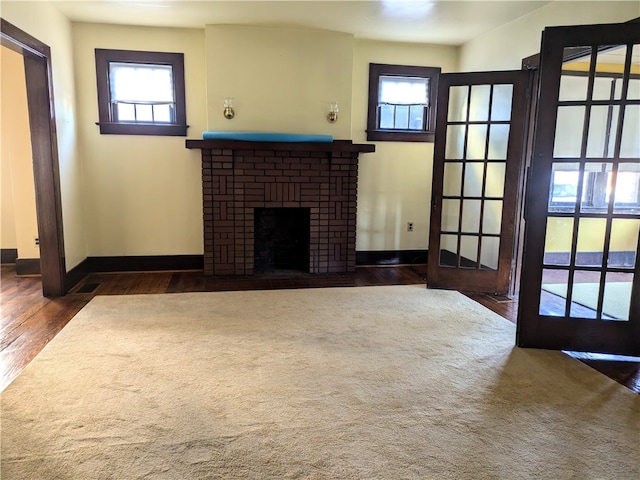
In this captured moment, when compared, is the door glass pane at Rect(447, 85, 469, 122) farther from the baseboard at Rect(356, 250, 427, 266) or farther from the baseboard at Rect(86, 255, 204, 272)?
the baseboard at Rect(86, 255, 204, 272)

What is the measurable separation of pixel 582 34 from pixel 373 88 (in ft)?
8.59

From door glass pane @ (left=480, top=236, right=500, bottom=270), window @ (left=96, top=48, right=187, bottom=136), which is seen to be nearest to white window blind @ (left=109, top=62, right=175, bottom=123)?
window @ (left=96, top=48, right=187, bottom=136)

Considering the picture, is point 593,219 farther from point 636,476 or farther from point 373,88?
point 373,88

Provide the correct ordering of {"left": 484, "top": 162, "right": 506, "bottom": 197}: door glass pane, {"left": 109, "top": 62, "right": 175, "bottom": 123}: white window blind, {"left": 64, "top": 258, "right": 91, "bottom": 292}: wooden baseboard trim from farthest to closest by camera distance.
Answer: {"left": 109, "top": 62, "right": 175, "bottom": 123}: white window blind
{"left": 484, "top": 162, "right": 506, "bottom": 197}: door glass pane
{"left": 64, "top": 258, "right": 91, "bottom": 292}: wooden baseboard trim

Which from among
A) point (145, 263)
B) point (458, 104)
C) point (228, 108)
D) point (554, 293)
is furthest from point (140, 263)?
point (554, 293)

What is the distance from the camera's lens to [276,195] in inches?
184

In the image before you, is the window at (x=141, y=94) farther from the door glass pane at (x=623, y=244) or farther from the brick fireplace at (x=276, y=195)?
the door glass pane at (x=623, y=244)

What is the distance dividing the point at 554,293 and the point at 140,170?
4119 millimetres

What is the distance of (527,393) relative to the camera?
228 centimetres

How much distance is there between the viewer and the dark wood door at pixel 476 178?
3896mm

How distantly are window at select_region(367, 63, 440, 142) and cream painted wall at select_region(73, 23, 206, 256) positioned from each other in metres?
1.96

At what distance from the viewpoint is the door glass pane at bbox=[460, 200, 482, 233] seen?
420cm

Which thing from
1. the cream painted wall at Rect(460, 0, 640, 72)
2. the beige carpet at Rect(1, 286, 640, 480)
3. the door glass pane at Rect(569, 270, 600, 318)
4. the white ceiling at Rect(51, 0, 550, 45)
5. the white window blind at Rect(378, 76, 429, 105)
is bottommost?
the beige carpet at Rect(1, 286, 640, 480)

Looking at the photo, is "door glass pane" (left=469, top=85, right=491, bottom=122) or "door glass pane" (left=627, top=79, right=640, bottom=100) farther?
"door glass pane" (left=469, top=85, right=491, bottom=122)
